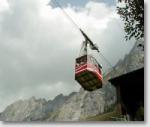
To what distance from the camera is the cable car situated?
4497 millimetres

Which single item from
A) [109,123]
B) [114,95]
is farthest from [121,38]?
[109,123]

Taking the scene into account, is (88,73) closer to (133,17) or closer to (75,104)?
(75,104)

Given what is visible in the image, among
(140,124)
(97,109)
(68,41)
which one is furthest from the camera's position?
(68,41)

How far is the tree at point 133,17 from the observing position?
4.39 meters

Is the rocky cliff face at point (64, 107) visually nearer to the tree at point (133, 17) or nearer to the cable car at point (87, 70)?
the cable car at point (87, 70)

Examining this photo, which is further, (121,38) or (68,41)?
(68,41)

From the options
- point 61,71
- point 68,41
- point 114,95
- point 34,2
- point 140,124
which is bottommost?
point 140,124

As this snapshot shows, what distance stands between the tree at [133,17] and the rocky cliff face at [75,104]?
119 mm

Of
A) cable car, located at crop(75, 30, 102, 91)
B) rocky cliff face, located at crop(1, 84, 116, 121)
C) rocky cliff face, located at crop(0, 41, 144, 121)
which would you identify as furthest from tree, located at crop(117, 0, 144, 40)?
rocky cliff face, located at crop(1, 84, 116, 121)

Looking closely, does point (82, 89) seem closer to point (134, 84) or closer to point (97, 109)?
point (97, 109)

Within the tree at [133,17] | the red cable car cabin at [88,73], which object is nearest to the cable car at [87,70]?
the red cable car cabin at [88,73]

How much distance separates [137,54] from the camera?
4.34 m

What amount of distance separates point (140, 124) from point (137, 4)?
1177mm

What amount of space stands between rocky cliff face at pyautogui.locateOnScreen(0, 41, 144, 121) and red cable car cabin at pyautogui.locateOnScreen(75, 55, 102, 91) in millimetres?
64
